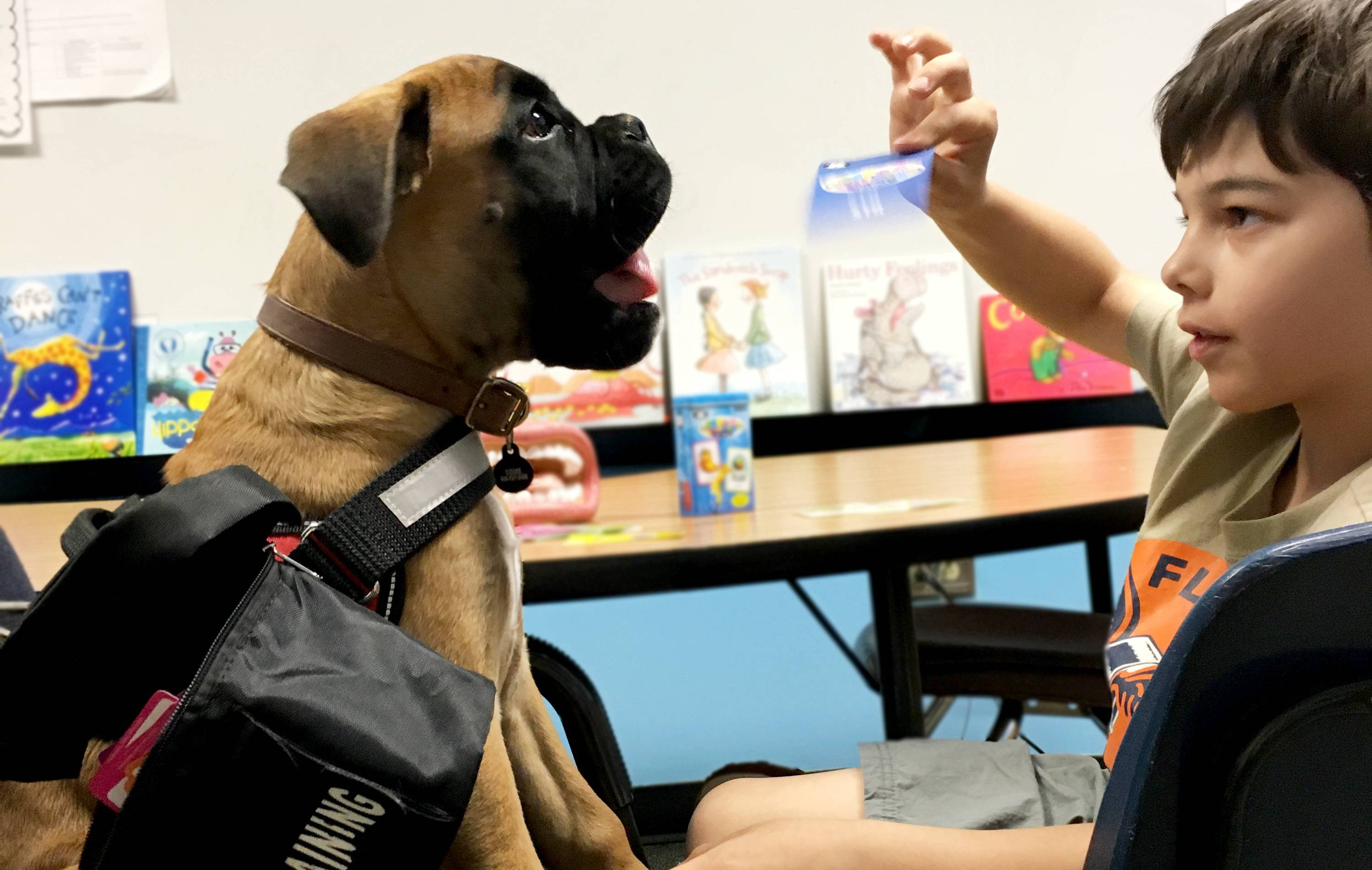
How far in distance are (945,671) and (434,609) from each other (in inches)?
44.9

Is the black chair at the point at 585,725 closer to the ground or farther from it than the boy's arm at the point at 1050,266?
closer to the ground

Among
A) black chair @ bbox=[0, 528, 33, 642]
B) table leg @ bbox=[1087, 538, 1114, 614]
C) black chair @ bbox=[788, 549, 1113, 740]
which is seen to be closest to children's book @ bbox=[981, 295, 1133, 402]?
table leg @ bbox=[1087, 538, 1114, 614]

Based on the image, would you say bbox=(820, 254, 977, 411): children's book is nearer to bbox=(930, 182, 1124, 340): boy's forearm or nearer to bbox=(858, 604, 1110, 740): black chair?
bbox=(858, 604, 1110, 740): black chair

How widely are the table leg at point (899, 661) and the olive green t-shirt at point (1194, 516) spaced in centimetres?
56

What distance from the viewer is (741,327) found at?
8.05ft

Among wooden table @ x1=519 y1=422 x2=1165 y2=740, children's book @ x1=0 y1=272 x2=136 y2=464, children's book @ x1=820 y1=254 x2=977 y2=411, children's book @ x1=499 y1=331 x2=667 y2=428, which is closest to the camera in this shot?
wooden table @ x1=519 y1=422 x2=1165 y2=740

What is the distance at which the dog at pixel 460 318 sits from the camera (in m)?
0.81

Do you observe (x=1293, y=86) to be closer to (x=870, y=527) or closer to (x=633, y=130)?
(x=633, y=130)

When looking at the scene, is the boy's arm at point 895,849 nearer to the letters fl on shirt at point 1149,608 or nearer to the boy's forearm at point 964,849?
the boy's forearm at point 964,849

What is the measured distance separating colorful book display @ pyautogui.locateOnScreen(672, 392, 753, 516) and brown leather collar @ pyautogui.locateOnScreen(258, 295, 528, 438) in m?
0.72

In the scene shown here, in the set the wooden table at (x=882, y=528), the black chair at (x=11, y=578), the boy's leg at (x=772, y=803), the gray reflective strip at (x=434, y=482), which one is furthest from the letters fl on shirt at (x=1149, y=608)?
the black chair at (x=11, y=578)

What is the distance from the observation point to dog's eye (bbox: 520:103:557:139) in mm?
939

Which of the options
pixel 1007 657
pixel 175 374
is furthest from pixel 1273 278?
pixel 175 374

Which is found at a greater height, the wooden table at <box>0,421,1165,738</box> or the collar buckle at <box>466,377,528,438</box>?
the collar buckle at <box>466,377,528,438</box>
